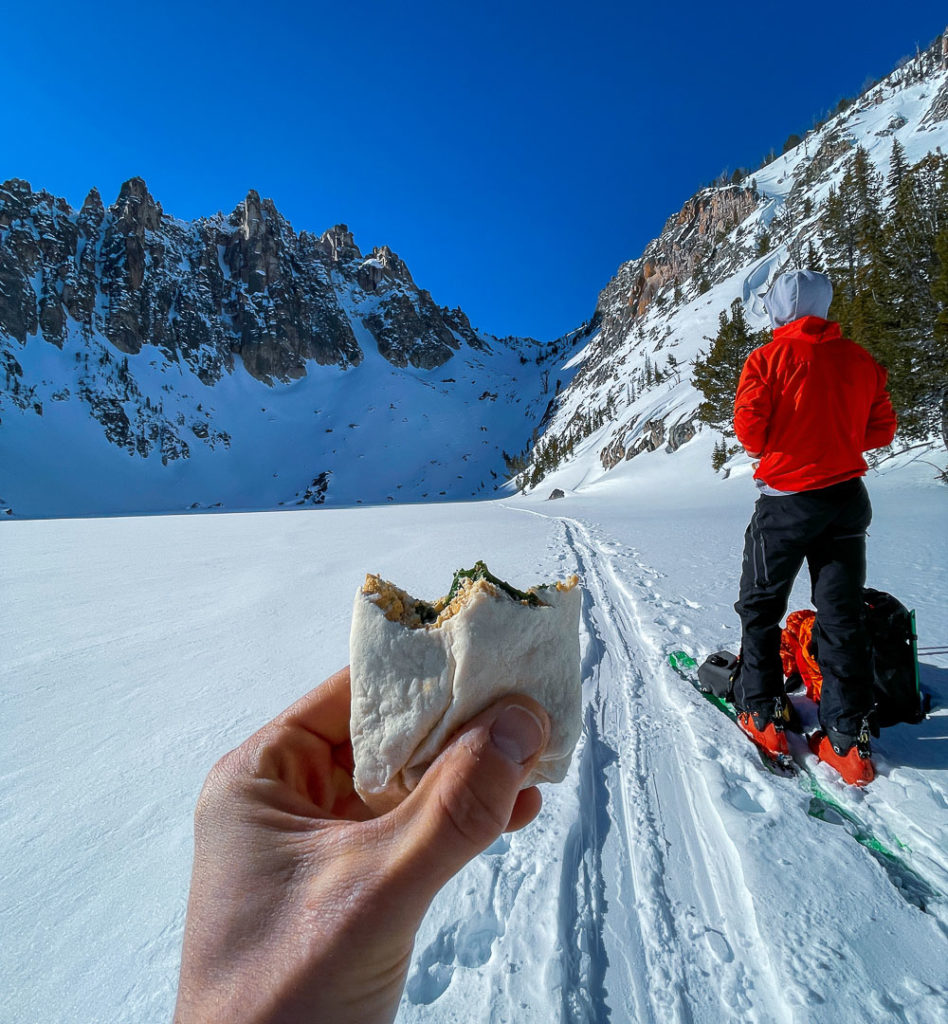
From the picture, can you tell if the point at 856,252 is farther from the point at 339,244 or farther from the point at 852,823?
the point at 339,244

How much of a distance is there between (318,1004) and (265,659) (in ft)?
10.5

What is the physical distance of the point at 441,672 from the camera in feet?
4.11

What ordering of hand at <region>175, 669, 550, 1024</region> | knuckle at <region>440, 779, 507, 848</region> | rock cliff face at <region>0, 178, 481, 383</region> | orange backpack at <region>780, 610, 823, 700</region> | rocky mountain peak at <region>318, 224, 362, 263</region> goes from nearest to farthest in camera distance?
hand at <region>175, 669, 550, 1024</region>
knuckle at <region>440, 779, 507, 848</region>
orange backpack at <region>780, 610, 823, 700</region>
rock cliff face at <region>0, 178, 481, 383</region>
rocky mountain peak at <region>318, 224, 362, 263</region>

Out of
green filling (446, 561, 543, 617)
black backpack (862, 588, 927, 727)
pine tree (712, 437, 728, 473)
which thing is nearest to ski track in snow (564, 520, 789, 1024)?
black backpack (862, 588, 927, 727)

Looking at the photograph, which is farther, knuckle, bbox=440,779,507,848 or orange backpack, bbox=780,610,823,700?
orange backpack, bbox=780,610,823,700

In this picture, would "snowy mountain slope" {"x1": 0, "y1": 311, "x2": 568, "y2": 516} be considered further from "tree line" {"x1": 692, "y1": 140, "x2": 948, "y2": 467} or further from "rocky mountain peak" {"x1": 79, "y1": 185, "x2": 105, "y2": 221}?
"tree line" {"x1": 692, "y1": 140, "x2": 948, "y2": 467}

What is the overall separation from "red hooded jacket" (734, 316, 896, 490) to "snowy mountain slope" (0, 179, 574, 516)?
7966 centimetres

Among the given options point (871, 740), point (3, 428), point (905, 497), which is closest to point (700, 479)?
point (905, 497)

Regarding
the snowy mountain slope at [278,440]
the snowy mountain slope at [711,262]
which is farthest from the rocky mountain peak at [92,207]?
the snowy mountain slope at [711,262]

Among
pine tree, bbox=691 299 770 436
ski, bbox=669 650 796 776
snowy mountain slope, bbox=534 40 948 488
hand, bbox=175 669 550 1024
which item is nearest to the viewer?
hand, bbox=175 669 550 1024

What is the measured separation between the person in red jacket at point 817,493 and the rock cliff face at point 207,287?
119089 millimetres

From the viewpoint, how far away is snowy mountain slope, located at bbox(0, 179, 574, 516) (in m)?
80.4

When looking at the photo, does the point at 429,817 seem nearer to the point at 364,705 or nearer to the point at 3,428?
the point at 364,705

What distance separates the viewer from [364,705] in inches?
53.6
